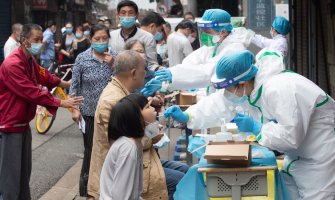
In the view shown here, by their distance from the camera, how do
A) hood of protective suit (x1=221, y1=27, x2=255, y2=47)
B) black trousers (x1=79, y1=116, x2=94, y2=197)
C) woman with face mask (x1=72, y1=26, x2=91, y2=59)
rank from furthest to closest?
1. woman with face mask (x1=72, y1=26, x2=91, y2=59)
2. hood of protective suit (x1=221, y1=27, x2=255, y2=47)
3. black trousers (x1=79, y1=116, x2=94, y2=197)

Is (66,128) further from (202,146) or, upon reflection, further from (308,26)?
(202,146)

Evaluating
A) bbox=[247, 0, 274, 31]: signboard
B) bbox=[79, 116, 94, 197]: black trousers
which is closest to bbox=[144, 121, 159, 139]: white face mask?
bbox=[79, 116, 94, 197]: black trousers

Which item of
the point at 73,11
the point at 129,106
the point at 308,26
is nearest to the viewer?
the point at 129,106

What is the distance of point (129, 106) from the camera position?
169 inches

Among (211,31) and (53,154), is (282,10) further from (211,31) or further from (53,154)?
(211,31)

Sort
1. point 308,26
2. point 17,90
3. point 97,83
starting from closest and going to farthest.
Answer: point 17,90 < point 97,83 < point 308,26

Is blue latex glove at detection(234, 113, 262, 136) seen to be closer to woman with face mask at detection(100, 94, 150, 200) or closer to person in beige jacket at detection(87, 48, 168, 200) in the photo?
person in beige jacket at detection(87, 48, 168, 200)

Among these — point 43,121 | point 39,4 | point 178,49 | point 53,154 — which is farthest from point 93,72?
point 39,4

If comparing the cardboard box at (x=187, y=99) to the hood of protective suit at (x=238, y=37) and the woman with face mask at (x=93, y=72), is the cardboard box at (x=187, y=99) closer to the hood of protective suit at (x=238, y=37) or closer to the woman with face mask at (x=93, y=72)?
A: the hood of protective suit at (x=238, y=37)

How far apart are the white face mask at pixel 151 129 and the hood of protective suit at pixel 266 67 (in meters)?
0.72

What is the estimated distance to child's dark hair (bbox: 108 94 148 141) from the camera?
4.28m

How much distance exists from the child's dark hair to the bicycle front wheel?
8043 millimetres

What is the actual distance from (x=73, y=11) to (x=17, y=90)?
2945 cm

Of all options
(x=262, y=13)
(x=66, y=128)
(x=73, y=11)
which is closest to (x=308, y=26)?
(x=262, y=13)
